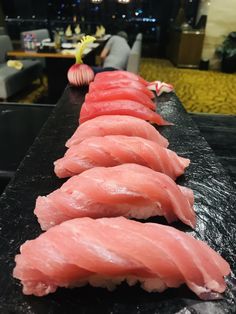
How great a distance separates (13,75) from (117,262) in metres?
5.00

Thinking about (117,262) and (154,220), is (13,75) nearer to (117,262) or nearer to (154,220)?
(154,220)

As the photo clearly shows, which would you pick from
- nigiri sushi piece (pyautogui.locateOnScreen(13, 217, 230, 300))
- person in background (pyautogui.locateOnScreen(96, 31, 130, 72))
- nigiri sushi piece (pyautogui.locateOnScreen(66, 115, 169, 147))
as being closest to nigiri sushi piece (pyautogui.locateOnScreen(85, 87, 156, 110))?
nigiri sushi piece (pyautogui.locateOnScreen(66, 115, 169, 147))

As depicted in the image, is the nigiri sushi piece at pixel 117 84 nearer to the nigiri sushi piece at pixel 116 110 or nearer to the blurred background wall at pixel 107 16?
the nigiri sushi piece at pixel 116 110

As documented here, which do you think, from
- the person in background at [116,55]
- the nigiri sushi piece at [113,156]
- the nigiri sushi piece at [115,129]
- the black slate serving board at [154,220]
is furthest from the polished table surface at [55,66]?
the nigiri sushi piece at [113,156]

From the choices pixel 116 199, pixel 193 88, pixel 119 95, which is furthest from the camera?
pixel 193 88

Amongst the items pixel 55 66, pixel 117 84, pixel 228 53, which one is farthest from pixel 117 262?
pixel 228 53

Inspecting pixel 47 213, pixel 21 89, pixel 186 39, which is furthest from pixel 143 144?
pixel 186 39

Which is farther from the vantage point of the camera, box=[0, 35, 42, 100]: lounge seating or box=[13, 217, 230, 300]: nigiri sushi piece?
box=[0, 35, 42, 100]: lounge seating

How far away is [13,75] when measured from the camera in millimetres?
5125

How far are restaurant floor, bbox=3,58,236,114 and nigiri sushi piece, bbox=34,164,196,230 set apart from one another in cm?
401

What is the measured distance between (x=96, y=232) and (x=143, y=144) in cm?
59

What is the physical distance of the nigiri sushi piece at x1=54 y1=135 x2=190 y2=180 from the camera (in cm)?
135

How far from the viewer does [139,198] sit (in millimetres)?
1088

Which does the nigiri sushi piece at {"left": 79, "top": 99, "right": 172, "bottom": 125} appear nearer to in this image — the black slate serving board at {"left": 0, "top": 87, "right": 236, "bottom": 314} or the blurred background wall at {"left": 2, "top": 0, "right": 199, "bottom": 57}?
the black slate serving board at {"left": 0, "top": 87, "right": 236, "bottom": 314}
